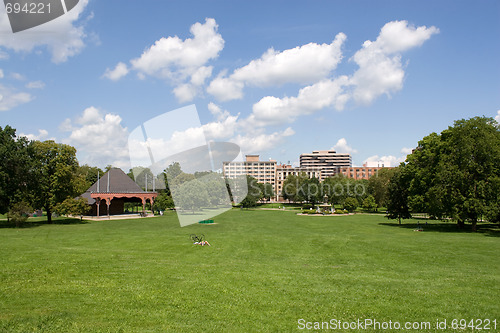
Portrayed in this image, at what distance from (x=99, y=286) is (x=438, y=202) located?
3658 cm

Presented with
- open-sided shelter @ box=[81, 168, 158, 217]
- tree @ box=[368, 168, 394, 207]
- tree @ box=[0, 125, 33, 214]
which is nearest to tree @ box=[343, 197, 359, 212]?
tree @ box=[368, 168, 394, 207]

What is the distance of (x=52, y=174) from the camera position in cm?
4594

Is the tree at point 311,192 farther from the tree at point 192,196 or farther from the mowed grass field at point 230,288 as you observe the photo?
the mowed grass field at point 230,288

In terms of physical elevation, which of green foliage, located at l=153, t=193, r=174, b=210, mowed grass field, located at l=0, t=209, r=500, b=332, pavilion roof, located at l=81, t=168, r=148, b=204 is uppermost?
pavilion roof, located at l=81, t=168, r=148, b=204

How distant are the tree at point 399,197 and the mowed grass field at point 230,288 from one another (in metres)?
27.7

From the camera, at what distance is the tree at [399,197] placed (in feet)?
163

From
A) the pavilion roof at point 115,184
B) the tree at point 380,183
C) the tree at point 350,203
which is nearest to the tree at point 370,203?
the tree at point 380,183

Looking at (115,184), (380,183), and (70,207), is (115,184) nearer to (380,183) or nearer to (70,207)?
(70,207)

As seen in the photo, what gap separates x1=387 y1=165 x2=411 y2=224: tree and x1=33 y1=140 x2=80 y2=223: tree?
1741 inches

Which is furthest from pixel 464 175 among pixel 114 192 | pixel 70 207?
pixel 114 192

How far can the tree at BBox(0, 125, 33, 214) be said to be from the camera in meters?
39.5

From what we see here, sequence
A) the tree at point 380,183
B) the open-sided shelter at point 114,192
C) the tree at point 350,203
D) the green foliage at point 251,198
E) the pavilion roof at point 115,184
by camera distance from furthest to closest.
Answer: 1. the green foliage at point 251,198
2. the tree at point 380,183
3. the tree at point 350,203
4. the pavilion roof at point 115,184
5. the open-sided shelter at point 114,192

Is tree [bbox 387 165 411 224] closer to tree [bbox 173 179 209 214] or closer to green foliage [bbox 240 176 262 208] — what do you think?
tree [bbox 173 179 209 214]

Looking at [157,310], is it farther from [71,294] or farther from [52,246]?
[52,246]
